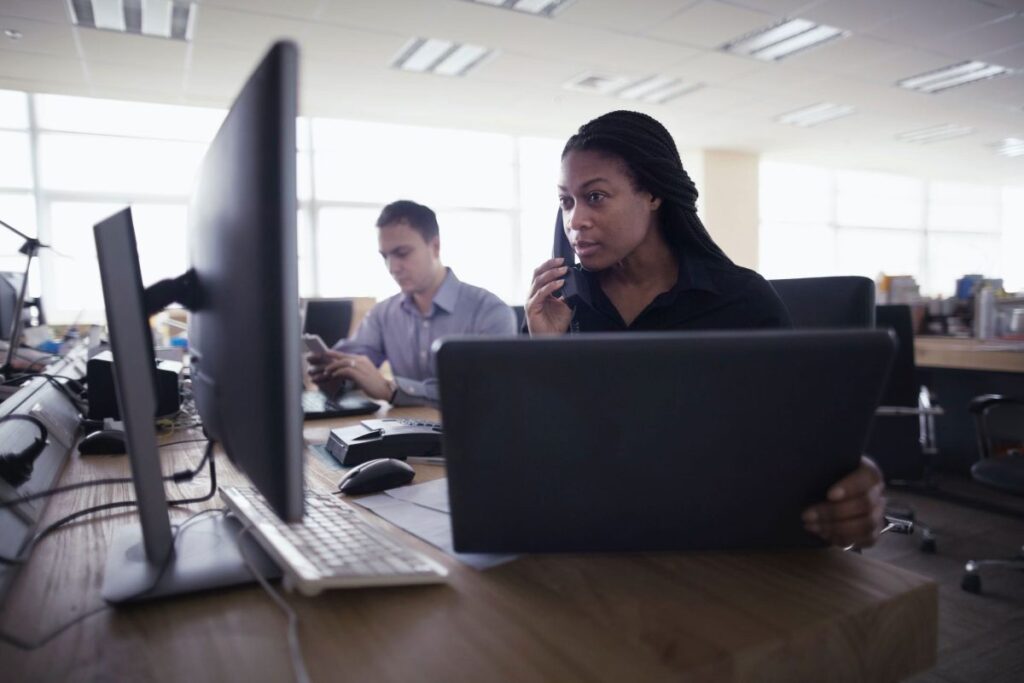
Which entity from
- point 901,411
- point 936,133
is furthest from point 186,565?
point 936,133

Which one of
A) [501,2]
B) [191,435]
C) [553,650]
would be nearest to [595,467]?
[553,650]

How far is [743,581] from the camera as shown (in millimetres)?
659

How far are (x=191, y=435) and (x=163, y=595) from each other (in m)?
0.89

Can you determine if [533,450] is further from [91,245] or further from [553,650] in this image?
[91,245]

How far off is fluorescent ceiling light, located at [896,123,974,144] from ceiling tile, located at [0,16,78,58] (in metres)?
7.75

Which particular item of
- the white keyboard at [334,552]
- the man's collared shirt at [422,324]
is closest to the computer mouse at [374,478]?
the white keyboard at [334,552]

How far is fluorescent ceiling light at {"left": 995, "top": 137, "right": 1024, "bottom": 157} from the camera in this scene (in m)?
7.99

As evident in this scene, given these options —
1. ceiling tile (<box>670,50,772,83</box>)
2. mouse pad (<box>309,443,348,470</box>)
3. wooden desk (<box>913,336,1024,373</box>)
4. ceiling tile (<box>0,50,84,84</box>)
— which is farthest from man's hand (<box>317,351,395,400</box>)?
ceiling tile (<box>0,50,84,84</box>)

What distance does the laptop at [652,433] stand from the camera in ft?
1.93

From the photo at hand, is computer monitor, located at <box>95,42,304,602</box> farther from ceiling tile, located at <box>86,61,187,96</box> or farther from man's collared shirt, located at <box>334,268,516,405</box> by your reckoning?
ceiling tile, located at <box>86,61,187,96</box>

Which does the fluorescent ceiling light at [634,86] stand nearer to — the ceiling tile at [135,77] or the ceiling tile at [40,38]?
the ceiling tile at [135,77]

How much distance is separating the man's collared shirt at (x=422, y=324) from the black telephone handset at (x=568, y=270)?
0.83 metres

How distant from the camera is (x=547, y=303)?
1.54 meters

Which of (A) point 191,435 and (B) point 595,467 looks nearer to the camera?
(B) point 595,467
